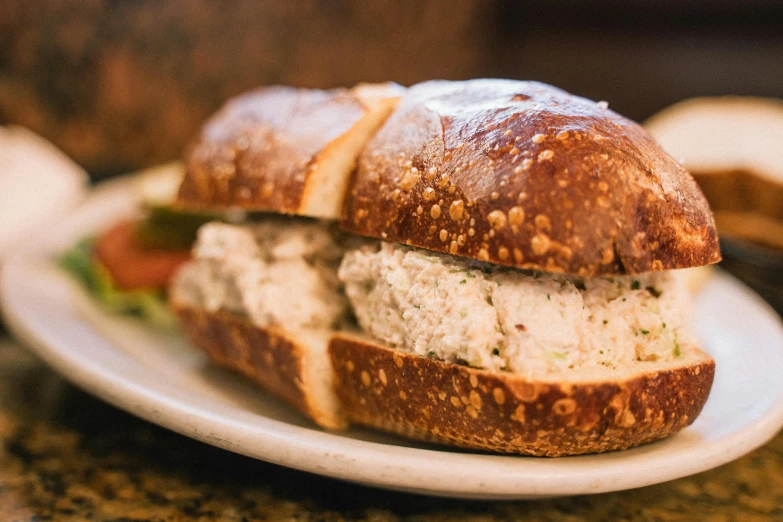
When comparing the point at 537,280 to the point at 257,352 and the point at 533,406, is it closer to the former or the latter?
the point at 533,406

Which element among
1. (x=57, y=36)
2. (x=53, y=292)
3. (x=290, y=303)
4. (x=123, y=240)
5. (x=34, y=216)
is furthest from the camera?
(x=57, y=36)

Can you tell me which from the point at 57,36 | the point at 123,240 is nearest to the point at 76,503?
the point at 123,240

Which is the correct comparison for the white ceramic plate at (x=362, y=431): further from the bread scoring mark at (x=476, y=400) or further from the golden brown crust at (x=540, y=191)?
the golden brown crust at (x=540, y=191)

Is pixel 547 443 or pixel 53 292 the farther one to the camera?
pixel 53 292

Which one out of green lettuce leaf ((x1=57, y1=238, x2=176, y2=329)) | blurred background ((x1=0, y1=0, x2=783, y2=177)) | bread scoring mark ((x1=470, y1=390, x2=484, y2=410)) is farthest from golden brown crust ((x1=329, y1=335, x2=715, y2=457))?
blurred background ((x1=0, y1=0, x2=783, y2=177))

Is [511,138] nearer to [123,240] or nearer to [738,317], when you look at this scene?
[738,317]

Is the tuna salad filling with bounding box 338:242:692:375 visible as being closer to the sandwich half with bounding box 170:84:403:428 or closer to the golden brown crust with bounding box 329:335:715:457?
the golden brown crust with bounding box 329:335:715:457
